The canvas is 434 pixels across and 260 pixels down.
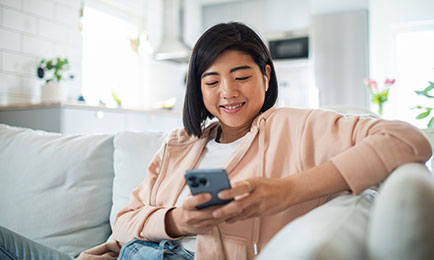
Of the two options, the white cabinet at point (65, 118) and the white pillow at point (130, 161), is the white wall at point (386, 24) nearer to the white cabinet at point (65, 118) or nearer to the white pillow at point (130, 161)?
the white cabinet at point (65, 118)

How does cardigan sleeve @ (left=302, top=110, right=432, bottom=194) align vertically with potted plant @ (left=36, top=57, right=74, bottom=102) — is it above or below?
A: below

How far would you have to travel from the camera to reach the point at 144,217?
3.34ft

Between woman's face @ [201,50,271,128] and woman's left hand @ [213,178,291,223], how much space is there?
0.38 metres

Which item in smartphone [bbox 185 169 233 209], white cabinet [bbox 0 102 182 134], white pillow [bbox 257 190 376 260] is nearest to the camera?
white pillow [bbox 257 190 376 260]

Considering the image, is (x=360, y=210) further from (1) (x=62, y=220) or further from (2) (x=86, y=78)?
(2) (x=86, y=78)

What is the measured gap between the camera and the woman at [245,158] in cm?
75

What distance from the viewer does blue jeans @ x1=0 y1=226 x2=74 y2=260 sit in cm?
97

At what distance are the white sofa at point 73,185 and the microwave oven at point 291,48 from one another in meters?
3.61

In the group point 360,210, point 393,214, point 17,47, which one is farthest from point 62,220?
point 17,47

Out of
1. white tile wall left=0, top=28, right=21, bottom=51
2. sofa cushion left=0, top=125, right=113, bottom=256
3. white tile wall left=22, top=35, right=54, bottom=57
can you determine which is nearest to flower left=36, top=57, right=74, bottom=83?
white tile wall left=22, top=35, right=54, bottom=57

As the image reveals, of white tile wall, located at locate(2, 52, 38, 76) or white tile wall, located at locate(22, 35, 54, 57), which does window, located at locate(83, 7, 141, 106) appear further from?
white tile wall, located at locate(2, 52, 38, 76)

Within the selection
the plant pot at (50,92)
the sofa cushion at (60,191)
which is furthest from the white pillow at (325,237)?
the plant pot at (50,92)

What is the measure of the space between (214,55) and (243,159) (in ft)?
1.04

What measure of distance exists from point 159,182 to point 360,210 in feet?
2.04
